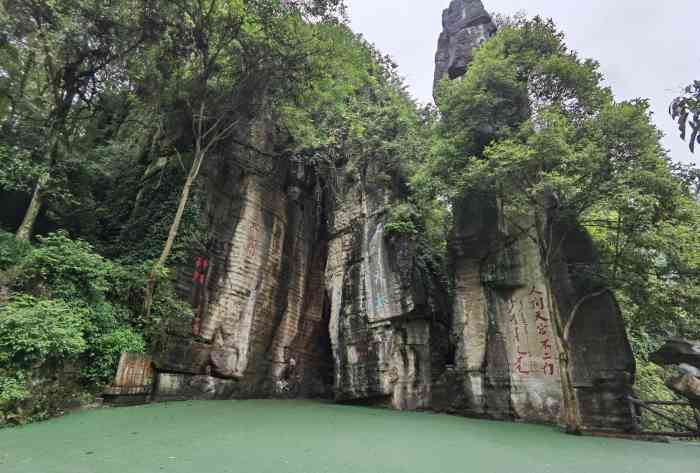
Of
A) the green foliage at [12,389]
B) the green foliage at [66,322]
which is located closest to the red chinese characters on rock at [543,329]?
the green foliage at [66,322]

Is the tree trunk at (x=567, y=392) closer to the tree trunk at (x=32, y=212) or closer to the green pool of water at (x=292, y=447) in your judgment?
the green pool of water at (x=292, y=447)

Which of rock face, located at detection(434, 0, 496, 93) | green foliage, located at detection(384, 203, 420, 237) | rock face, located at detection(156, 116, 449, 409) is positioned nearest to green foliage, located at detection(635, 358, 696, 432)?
rock face, located at detection(156, 116, 449, 409)

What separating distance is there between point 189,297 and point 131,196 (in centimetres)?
354

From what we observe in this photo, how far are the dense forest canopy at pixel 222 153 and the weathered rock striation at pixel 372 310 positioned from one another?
567 millimetres

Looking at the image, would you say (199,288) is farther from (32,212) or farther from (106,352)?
(32,212)

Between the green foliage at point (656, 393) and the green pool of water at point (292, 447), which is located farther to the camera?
the green foliage at point (656, 393)

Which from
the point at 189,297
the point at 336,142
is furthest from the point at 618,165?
the point at 189,297

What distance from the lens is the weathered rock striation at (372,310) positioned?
7.52 meters

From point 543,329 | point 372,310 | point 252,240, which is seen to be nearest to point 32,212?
point 252,240

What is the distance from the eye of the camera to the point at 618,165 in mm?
6977

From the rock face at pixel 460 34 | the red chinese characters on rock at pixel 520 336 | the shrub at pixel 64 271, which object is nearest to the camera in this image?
the shrub at pixel 64 271

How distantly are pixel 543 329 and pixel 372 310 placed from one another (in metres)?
3.89

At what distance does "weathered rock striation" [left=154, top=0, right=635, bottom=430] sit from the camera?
24.7 ft

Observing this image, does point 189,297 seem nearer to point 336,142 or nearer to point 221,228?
point 221,228
